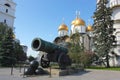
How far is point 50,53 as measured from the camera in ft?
48.9

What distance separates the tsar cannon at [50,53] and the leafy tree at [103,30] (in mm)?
17432

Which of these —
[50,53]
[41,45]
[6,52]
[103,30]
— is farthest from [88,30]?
[41,45]

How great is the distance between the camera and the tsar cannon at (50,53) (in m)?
13.6

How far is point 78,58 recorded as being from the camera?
94.4 ft

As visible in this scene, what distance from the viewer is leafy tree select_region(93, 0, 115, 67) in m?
31.5

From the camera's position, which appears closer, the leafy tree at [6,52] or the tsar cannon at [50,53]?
the tsar cannon at [50,53]

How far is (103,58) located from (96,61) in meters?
1.92

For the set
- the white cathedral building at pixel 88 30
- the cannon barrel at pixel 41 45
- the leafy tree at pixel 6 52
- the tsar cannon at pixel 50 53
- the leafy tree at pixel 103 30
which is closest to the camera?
the cannon barrel at pixel 41 45

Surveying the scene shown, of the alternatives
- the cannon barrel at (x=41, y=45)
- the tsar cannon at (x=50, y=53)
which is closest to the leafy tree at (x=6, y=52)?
the tsar cannon at (x=50, y=53)

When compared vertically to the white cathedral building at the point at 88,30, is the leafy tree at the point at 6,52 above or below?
below

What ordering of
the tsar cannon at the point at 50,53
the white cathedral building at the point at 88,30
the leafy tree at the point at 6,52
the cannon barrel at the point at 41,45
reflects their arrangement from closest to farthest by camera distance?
the cannon barrel at the point at 41,45 → the tsar cannon at the point at 50,53 → the leafy tree at the point at 6,52 → the white cathedral building at the point at 88,30

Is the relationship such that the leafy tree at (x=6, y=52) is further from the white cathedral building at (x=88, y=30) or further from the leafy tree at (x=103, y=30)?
the leafy tree at (x=103, y=30)

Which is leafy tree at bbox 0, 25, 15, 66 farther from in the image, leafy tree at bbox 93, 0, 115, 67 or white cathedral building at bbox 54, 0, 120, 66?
leafy tree at bbox 93, 0, 115, 67

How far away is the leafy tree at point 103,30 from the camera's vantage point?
3153 centimetres
